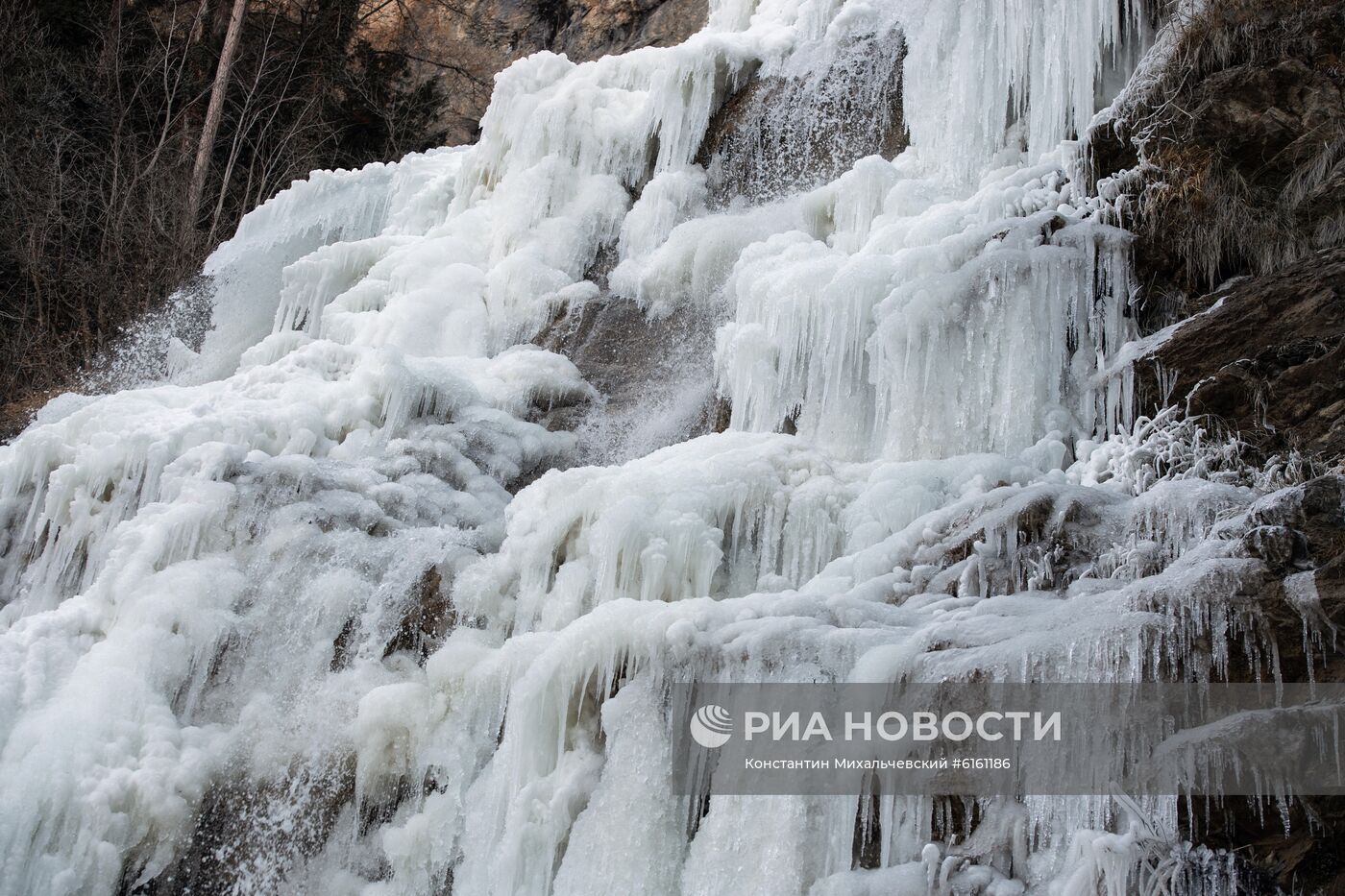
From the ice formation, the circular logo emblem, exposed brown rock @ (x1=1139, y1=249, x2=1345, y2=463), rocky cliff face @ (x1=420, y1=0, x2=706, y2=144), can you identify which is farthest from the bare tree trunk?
exposed brown rock @ (x1=1139, y1=249, x2=1345, y2=463)

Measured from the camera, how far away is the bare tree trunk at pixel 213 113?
40.1 ft

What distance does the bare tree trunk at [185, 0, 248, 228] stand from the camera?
12211 mm

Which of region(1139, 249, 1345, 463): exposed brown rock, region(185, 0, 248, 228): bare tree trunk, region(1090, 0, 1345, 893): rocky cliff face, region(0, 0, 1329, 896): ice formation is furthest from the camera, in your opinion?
region(185, 0, 248, 228): bare tree trunk

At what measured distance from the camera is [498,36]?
1422 cm

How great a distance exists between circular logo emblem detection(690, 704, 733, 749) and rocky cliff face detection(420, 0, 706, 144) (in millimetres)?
10464

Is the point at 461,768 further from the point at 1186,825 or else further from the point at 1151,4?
the point at 1151,4

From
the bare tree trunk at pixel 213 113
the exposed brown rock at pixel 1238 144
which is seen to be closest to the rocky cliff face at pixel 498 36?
the bare tree trunk at pixel 213 113

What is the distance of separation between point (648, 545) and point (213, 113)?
31.9ft

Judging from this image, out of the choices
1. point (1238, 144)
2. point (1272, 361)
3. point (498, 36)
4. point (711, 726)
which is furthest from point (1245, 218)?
point (498, 36)

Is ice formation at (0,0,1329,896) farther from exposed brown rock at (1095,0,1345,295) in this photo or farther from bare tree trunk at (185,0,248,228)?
bare tree trunk at (185,0,248,228)

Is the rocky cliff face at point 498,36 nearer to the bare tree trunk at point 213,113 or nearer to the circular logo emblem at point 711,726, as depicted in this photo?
the bare tree trunk at point 213,113

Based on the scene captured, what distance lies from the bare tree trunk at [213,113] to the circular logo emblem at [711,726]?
9.55 m

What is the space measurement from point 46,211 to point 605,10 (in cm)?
603

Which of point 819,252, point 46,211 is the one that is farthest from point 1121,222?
point 46,211
